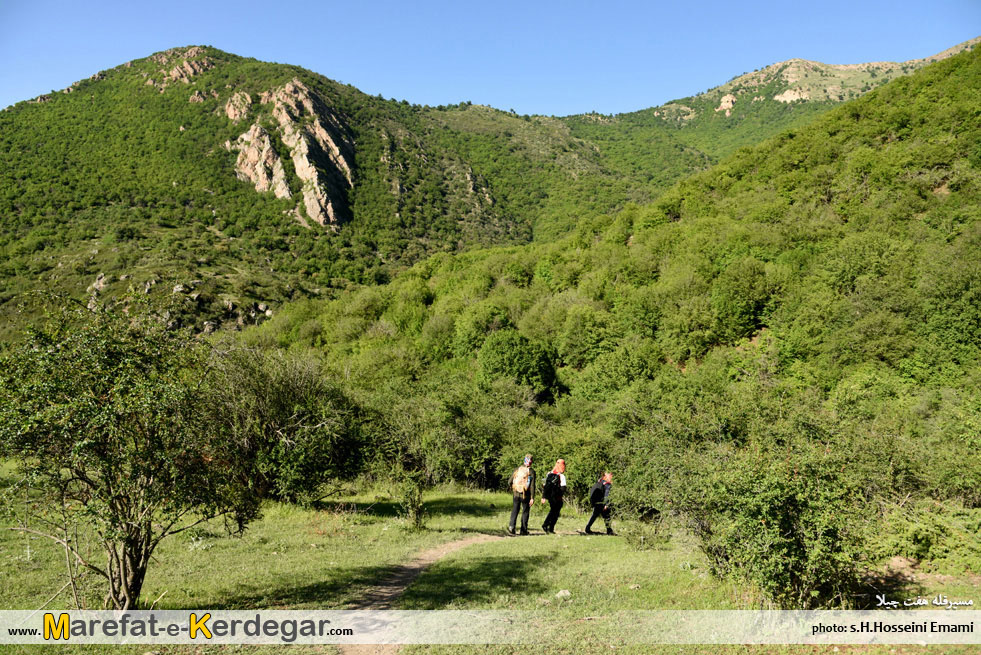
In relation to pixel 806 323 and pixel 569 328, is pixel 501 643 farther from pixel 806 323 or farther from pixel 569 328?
pixel 569 328

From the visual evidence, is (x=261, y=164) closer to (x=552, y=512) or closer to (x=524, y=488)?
(x=524, y=488)

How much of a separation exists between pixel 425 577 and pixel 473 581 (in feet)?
3.15

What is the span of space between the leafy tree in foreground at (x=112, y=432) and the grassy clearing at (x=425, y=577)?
0.68 m

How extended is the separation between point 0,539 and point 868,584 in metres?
16.9

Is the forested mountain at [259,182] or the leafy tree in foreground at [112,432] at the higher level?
the forested mountain at [259,182]

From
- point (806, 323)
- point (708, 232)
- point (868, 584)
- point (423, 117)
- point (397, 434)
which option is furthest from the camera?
point (423, 117)

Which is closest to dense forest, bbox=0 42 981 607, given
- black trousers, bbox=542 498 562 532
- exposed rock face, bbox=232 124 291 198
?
black trousers, bbox=542 498 562 532

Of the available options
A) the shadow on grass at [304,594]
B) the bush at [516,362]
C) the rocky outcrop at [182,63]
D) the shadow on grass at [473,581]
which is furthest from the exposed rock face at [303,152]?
the shadow on grass at [304,594]

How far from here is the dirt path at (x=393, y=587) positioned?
6.20m

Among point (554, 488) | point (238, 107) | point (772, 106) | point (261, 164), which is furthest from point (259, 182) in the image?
point (772, 106)

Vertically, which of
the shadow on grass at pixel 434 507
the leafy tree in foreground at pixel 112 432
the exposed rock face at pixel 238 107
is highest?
the exposed rock face at pixel 238 107

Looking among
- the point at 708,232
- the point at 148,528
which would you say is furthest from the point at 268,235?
the point at 148,528

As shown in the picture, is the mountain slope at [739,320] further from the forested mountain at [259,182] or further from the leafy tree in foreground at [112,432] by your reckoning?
the forested mountain at [259,182]

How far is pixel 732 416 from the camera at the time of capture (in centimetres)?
2294
